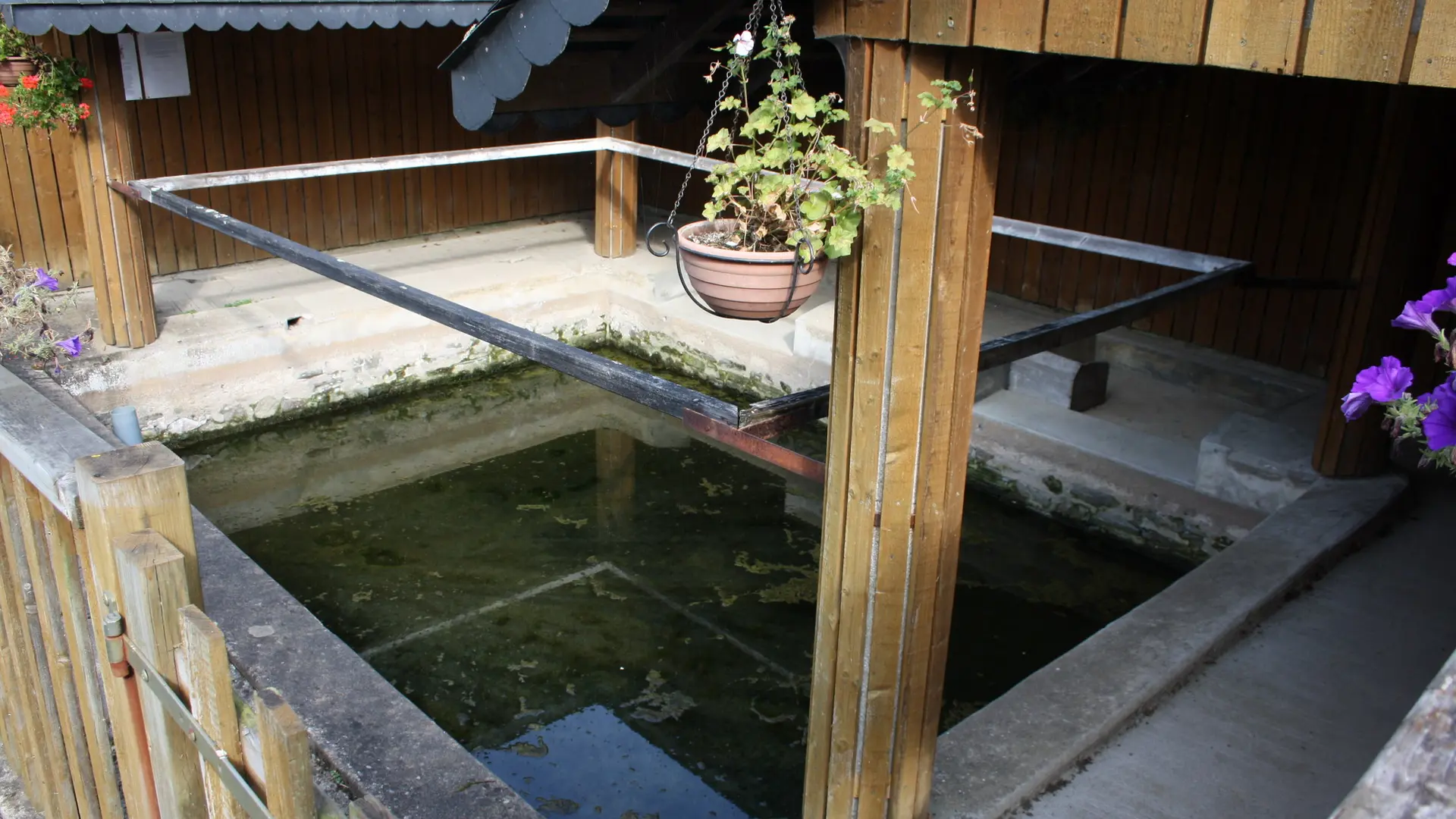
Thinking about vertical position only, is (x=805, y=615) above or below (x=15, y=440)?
below

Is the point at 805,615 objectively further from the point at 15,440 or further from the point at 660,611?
the point at 15,440

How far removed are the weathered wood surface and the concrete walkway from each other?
8.02ft

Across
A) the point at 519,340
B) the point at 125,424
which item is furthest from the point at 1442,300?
the point at 125,424

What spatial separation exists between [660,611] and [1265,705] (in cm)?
243

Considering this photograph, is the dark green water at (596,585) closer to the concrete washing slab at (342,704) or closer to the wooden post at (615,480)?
the wooden post at (615,480)

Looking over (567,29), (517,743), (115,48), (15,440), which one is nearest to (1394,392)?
(567,29)

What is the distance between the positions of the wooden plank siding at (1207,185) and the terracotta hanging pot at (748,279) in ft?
11.7

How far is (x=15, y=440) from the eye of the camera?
1.97 metres

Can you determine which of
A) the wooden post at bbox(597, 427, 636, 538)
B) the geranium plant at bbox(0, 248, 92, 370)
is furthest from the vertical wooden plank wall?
the wooden post at bbox(597, 427, 636, 538)

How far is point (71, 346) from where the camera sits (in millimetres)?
5766

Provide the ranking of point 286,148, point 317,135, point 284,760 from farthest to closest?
point 317,135, point 286,148, point 284,760

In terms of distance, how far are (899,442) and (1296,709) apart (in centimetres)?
204

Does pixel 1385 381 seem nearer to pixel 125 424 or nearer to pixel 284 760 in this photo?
pixel 284 760

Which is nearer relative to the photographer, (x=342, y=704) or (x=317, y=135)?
(x=342, y=704)
